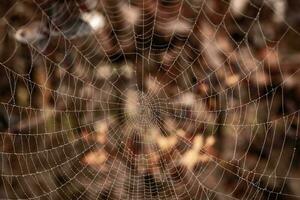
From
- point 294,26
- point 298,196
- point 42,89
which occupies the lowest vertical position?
point 298,196

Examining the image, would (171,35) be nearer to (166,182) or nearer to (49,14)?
(49,14)

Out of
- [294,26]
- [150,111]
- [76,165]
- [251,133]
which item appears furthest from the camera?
[76,165]

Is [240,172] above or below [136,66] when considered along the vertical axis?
below

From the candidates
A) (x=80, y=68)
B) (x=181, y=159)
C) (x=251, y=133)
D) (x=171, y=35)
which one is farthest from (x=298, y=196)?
(x=80, y=68)

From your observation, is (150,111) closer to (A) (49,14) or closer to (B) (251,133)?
(B) (251,133)

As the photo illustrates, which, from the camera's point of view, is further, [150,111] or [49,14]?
[150,111]

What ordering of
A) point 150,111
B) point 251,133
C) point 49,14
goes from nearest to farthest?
1. point 49,14
2. point 251,133
3. point 150,111
